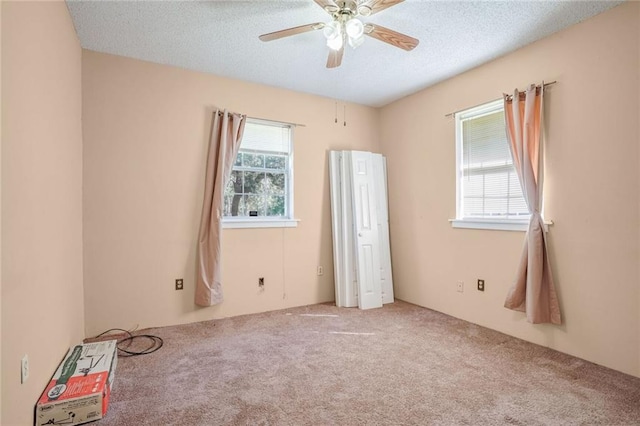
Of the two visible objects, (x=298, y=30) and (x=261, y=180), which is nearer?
(x=298, y=30)

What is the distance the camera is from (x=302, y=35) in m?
2.75

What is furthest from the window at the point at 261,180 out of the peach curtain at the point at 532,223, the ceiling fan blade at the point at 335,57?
the peach curtain at the point at 532,223

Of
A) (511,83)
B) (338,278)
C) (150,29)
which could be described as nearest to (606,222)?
(511,83)

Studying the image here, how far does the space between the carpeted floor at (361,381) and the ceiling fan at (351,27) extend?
7.51 ft

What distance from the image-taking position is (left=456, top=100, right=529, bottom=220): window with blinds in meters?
3.14

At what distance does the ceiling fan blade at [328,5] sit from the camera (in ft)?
6.51

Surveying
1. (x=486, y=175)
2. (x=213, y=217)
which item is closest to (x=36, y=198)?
(x=213, y=217)

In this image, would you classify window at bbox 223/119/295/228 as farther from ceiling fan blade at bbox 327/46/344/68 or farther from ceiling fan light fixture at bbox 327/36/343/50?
ceiling fan light fixture at bbox 327/36/343/50

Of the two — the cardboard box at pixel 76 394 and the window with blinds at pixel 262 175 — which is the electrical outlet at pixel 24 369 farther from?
the window with blinds at pixel 262 175

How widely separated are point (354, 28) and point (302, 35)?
2.73ft

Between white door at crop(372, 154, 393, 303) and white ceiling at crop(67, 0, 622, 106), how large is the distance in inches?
43.9

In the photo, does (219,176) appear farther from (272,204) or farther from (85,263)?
(85,263)

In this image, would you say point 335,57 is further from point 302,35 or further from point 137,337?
point 137,337

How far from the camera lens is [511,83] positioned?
303cm
